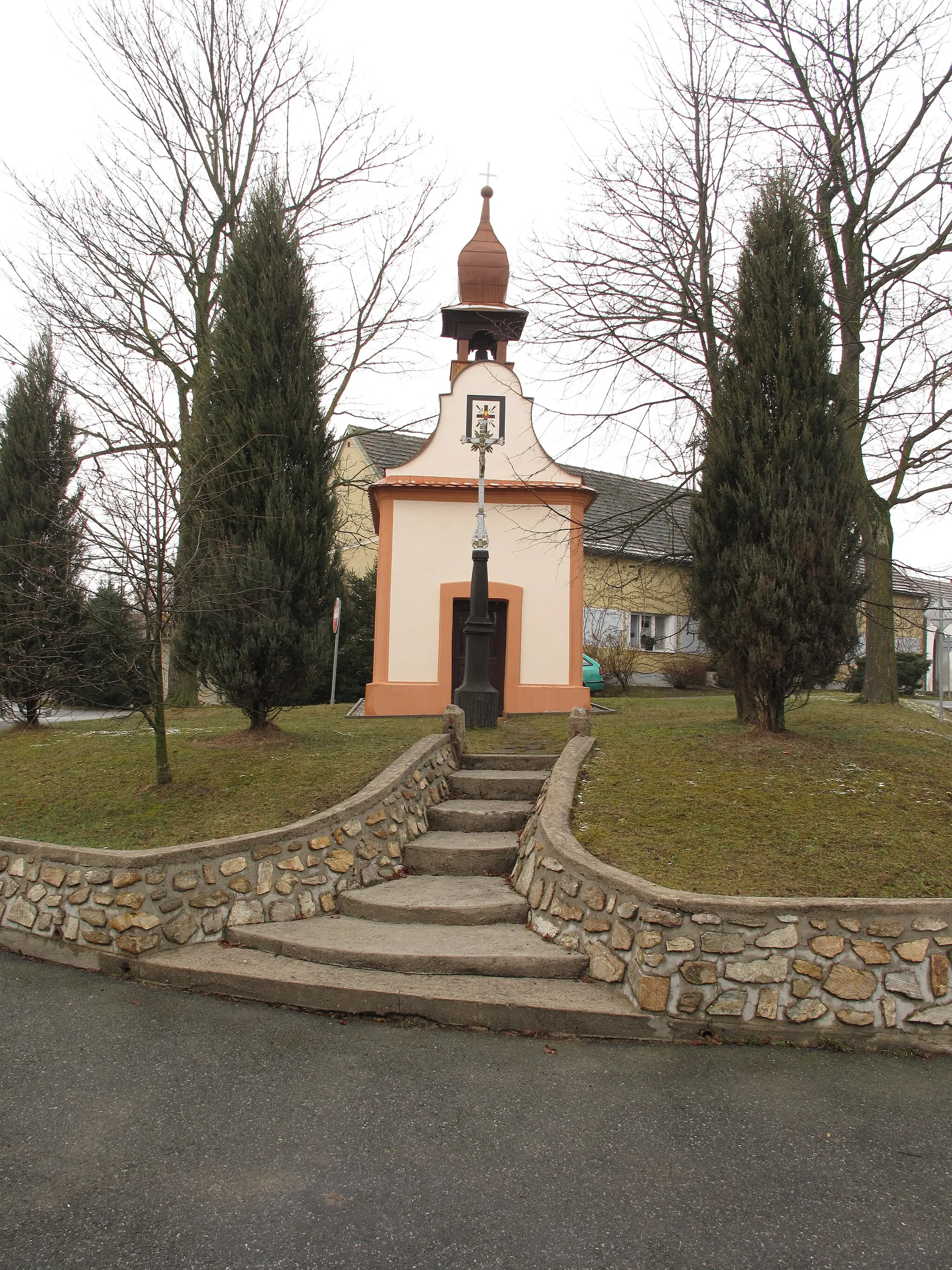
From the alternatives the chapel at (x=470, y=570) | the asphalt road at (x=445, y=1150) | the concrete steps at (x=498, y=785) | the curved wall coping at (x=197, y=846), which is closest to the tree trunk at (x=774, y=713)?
the concrete steps at (x=498, y=785)

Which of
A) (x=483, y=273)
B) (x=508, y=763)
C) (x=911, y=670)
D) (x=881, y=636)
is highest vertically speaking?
(x=483, y=273)

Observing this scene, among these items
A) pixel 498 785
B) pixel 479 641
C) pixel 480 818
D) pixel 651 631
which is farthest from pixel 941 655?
pixel 651 631

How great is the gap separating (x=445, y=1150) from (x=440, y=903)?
2.51 metres

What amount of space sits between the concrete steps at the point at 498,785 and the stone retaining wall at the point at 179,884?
61.0 inches

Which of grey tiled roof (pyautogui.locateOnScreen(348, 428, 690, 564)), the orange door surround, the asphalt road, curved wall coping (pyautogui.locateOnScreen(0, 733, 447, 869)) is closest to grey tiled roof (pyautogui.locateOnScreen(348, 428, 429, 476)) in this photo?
grey tiled roof (pyautogui.locateOnScreen(348, 428, 690, 564))

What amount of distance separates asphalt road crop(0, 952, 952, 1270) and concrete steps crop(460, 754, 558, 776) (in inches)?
161

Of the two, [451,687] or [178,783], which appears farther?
[451,687]

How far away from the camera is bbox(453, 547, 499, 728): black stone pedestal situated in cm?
1127

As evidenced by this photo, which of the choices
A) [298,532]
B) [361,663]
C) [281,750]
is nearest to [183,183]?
[361,663]

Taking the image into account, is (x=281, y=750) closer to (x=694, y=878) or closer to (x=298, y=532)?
(x=298, y=532)

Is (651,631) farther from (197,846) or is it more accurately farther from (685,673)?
(197,846)

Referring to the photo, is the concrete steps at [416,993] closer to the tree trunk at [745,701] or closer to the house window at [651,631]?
the tree trunk at [745,701]

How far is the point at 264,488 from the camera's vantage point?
9.30 m

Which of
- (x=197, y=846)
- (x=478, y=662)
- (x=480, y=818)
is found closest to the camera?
(x=197, y=846)
